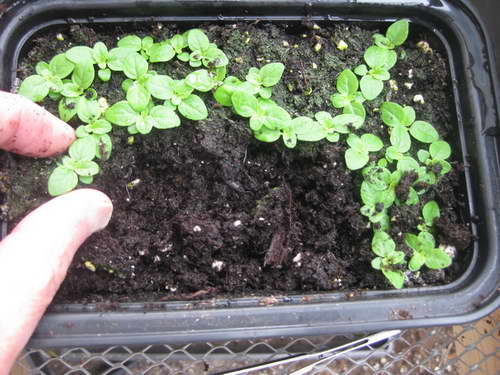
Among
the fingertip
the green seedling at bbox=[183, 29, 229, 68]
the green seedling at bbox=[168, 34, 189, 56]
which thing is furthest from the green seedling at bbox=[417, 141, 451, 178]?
the fingertip

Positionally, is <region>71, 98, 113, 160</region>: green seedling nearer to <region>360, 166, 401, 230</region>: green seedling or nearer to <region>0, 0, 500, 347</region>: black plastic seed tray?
<region>0, 0, 500, 347</region>: black plastic seed tray

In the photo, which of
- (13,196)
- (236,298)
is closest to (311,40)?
(236,298)

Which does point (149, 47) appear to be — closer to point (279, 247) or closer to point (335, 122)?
point (335, 122)

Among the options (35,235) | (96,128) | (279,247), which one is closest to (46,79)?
(96,128)

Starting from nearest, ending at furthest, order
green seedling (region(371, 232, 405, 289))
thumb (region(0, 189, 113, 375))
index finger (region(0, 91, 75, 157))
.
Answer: thumb (region(0, 189, 113, 375)) → index finger (region(0, 91, 75, 157)) → green seedling (region(371, 232, 405, 289))

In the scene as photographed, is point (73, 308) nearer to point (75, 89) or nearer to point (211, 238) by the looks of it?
point (211, 238)

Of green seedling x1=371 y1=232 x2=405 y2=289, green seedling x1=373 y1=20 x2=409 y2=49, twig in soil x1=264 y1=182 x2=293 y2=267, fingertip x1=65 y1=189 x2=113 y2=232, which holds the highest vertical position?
green seedling x1=373 y1=20 x2=409 y2=49
